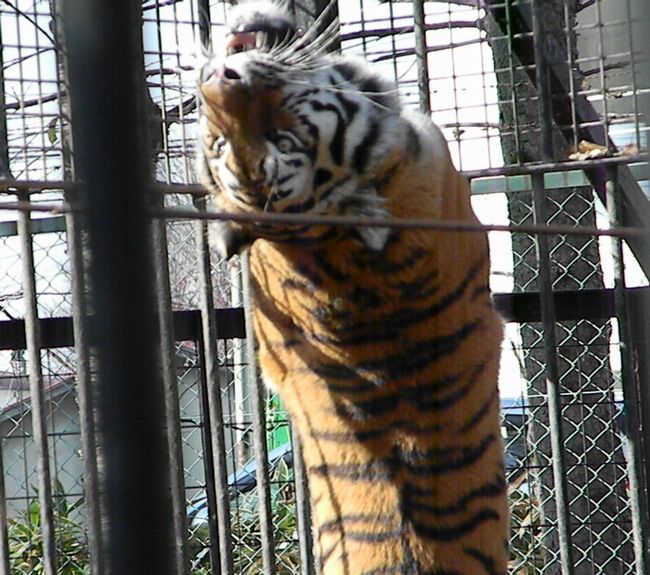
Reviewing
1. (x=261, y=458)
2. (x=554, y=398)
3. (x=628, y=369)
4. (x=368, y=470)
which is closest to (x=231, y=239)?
(x=368, y=470)

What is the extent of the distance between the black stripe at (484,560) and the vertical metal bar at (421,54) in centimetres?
91

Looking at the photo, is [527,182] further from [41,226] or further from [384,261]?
[41,226]

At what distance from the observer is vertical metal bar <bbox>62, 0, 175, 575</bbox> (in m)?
0.46

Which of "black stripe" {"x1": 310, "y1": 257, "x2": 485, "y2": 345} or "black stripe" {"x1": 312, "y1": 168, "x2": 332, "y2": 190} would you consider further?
"black stripe" {"x1": 310, "y1": 257, "x2": 485, "y2": 345}

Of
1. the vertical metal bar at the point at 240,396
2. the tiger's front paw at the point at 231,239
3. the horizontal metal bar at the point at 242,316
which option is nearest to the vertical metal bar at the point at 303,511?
the horizontal metal bar at the point at 242,316

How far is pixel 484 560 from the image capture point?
5.65 feet

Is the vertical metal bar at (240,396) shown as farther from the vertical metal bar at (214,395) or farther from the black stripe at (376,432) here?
the black stripe at (376,432)

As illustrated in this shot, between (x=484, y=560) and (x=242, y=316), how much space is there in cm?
97

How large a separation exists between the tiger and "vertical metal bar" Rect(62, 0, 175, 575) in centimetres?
90

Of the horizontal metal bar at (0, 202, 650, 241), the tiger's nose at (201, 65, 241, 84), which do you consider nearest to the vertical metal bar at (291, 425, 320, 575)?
the tiger's nose at (201, 65, 241, 84)

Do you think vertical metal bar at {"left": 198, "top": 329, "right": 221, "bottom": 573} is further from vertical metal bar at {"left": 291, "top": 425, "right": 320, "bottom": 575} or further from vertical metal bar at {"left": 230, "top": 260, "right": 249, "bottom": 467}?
vertical metal bar at {"left": 230, "top": 260, "right": 249, "bottom": 467}

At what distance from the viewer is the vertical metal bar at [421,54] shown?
2072mm

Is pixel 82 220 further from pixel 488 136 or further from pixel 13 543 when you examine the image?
pixel 13 543

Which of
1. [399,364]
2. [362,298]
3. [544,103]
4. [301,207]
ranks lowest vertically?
[399,364]
